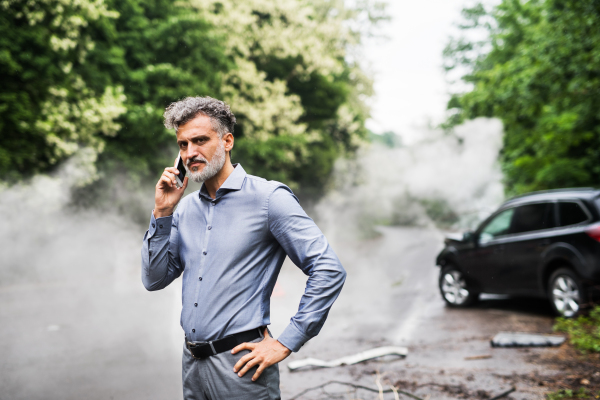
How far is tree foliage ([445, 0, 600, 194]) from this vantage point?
1117 cm

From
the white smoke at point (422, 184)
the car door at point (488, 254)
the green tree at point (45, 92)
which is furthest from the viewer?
the white smoke at point (422, 184)

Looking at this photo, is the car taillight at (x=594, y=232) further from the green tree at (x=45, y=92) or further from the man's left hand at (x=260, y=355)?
the green tree at (x=45, y=92)

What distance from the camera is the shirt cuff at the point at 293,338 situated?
2.09 m

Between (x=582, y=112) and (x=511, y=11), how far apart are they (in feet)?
28.4

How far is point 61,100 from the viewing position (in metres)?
11.9

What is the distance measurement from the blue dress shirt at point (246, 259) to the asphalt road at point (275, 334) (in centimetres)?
267

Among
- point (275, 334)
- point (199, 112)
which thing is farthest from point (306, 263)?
point (275, 334)

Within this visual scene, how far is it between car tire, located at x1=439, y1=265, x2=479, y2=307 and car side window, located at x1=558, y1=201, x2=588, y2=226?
2127 millimetres

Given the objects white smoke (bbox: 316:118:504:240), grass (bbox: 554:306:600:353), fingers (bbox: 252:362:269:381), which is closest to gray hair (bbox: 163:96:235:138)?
fingers (bbox: 252:362:269:381)

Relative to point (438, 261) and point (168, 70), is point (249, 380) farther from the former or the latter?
point (168, 70)

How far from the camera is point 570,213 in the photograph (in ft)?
22.9

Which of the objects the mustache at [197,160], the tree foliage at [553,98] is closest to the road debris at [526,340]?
the mustache at [197,160]

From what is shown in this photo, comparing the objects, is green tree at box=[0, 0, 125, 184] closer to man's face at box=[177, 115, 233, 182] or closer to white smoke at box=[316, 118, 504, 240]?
man's face at box=[177, 115, 233, 182]

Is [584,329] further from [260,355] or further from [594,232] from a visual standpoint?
[260,355]
